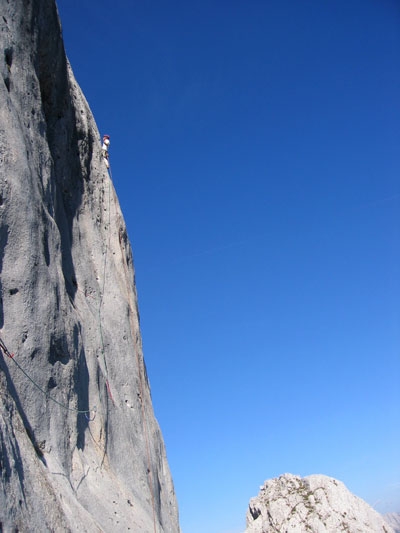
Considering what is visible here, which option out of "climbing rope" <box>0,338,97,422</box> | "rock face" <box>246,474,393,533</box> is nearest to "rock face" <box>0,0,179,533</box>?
"climbing rope" <box>0,338,97,422</box>

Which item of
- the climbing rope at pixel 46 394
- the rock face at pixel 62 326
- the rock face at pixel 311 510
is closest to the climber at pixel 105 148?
the rock face at pixel 62 326

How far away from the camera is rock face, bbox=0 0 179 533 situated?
8.91 m

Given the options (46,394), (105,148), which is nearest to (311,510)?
(105,148)

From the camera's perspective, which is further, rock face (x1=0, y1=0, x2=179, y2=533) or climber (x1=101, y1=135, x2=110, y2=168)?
climber (x1=101, y1=135, x2=110, y2=168)

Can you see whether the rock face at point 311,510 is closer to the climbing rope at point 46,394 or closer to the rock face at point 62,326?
the rock face at point 62,326

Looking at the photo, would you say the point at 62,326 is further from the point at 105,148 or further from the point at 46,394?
the point at 105,148

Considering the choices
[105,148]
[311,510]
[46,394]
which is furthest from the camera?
[311,510]

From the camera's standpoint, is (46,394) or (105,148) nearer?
(46,394)

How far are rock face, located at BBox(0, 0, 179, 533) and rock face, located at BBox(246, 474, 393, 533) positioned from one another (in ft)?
93.1

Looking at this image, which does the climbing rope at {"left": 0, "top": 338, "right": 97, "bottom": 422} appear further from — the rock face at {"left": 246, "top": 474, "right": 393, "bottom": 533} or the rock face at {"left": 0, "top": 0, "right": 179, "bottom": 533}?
the rock face at {"left": 246, "top": 474, "right": 393, "bottom": 533}

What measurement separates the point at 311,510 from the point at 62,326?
38.4 meters

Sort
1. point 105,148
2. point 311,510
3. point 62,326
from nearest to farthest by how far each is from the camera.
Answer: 1. point 62,326
2. point 105,148
3. point 311,510

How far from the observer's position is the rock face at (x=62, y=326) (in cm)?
891

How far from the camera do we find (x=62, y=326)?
36.2ft
